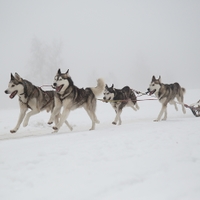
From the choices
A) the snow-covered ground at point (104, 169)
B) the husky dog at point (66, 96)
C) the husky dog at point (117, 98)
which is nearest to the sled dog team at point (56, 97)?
the husky dog at point (66, 96)

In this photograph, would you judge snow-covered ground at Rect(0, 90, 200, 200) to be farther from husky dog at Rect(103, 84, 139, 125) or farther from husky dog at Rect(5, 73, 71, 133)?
husky dog at Rect(103, 84, 139, 125)

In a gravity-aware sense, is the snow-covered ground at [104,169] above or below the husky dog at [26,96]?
→ below

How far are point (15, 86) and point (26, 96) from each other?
44 cm

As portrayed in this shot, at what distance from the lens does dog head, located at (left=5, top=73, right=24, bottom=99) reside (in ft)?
19.1

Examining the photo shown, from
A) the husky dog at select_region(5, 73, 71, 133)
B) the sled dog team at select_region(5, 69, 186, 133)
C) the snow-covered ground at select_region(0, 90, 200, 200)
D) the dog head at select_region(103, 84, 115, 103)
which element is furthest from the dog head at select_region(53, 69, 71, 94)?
the dog head at select_region(103, 84, 115, 103)

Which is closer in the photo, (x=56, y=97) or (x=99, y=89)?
(x=56, y=97)

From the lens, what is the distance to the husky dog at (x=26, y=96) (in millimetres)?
5863

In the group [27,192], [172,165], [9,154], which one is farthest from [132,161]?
[9,154]

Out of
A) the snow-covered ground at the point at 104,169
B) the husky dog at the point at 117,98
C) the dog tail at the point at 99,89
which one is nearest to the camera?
the snow-covered ground at the point at 104,169

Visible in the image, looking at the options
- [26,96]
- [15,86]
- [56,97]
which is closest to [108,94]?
[56,97]

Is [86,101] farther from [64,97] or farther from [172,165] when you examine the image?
[172,165]

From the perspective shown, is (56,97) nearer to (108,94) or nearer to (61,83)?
(61,83)

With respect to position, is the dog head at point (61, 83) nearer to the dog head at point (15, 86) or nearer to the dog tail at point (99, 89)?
the dog head at point (15, 86)

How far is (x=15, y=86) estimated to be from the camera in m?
5.86
